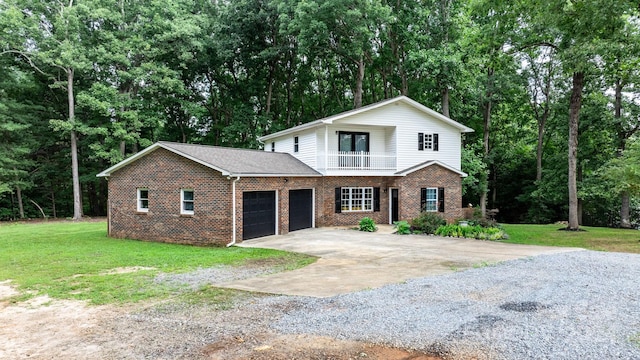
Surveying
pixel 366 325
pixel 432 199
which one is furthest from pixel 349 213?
pixel 366 325

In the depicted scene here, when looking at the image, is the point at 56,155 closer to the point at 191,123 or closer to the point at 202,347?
the point at 191,123

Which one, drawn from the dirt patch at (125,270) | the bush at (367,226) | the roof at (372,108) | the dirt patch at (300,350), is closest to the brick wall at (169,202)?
the dirt patch at (125,270)

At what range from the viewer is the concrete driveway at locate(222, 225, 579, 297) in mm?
7754

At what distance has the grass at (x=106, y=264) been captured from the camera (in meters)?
7.36

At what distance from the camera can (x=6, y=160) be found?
24.0 meters

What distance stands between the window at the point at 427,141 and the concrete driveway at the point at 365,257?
23.1ft

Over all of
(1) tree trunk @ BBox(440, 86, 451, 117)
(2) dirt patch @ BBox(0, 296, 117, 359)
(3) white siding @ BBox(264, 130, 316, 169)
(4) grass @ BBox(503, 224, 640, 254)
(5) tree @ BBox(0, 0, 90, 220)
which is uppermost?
(5) tree @ BBox(0, 0, 90, 220)

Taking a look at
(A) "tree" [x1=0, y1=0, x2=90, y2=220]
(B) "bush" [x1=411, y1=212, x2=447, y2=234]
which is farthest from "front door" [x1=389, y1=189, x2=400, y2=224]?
(A) "tree" [x1=0, y1=0, x2=90, y2=220]

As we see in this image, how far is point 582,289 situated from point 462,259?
3614mm

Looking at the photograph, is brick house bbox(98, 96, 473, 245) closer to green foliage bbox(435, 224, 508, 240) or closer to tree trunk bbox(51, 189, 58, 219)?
green foliage bbox(435, 224, 508, 240)

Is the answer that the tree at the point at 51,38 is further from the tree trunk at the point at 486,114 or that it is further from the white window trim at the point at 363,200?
the tree trunk at the point at 486,114

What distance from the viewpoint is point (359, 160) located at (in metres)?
20.3

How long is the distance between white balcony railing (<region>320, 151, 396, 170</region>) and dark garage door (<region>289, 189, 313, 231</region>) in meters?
1.88

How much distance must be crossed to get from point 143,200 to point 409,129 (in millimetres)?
14019
